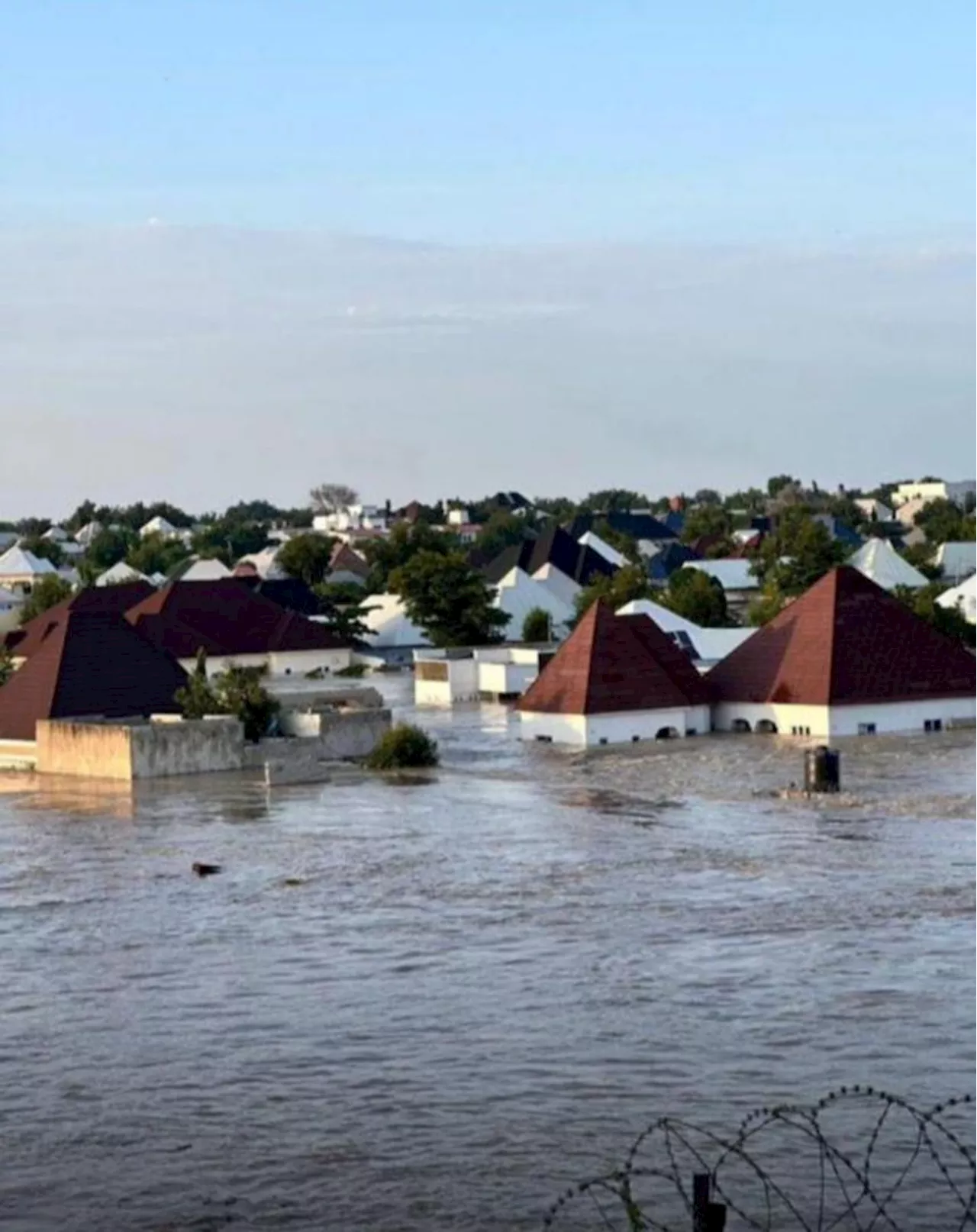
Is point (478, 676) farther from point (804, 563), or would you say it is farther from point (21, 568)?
point (21, 568)

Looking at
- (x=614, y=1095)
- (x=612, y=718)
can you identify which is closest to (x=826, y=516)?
(x=612, y=718)

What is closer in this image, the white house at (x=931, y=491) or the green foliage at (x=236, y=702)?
the green foliage at (x=236, y=702)

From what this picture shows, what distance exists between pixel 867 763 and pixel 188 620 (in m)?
21.2

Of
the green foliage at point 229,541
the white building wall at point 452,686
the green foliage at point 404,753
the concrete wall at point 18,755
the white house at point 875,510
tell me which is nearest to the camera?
the green foliage at point 404,753

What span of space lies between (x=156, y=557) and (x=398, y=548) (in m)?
17.1

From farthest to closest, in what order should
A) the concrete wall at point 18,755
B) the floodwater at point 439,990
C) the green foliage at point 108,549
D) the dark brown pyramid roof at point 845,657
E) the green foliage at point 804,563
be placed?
the green foliage at point 108,549 < the green foliage at point 804,563 < the dark brown pyramid roof at point 845,657 < the concrete wall at point 18,755 < the floodwater at point 439,990

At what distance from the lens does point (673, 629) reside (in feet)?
144

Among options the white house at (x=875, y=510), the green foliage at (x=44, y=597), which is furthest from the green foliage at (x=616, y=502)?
the green foliage at (x=44, y=597)

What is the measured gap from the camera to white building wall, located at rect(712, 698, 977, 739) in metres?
33.9

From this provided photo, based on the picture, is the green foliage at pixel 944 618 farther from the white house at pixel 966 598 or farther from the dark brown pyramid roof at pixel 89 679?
the dark brown pyramid roof at pixel 89 679

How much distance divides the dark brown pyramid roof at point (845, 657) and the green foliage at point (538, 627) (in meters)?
14.0

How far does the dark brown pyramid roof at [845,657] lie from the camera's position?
34.4m

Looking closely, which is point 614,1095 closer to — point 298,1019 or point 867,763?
point 298,1019

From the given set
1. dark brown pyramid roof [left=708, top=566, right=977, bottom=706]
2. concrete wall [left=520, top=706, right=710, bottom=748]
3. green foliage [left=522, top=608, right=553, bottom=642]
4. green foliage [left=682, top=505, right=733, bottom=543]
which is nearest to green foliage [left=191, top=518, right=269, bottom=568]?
green foliage [left=682, top=505, right=733, bottom=543]
